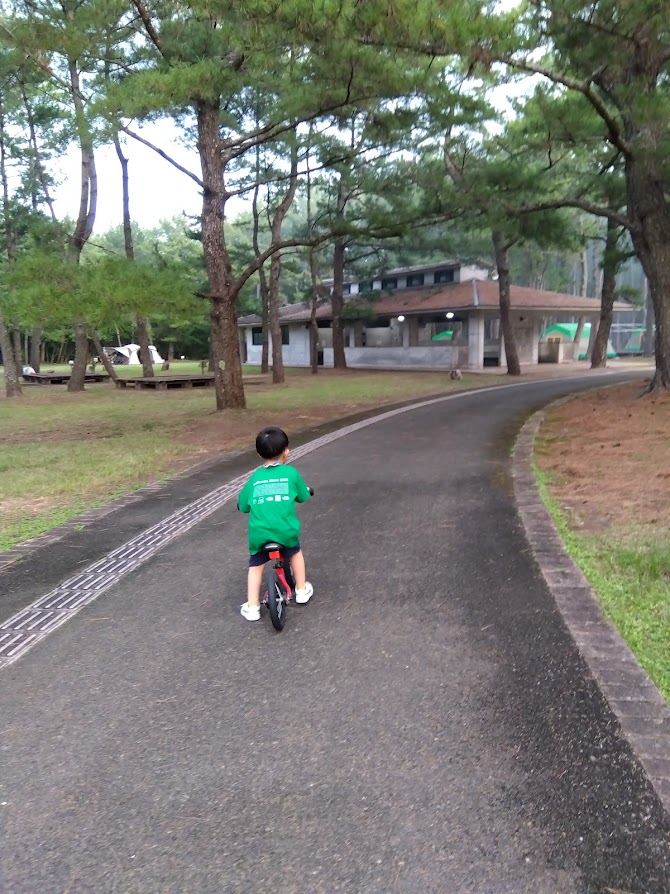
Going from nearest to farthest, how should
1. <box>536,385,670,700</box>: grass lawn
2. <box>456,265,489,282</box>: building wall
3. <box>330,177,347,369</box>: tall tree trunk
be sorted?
<box>536,385,670,700</box>: grass lawn → <box>330,177,347,369</box>: tall tree trunk → <box>456,265,489,282</box>: building wall

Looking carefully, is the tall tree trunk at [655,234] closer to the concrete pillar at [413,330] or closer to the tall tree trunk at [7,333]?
the tall tree trunk at [7,333]

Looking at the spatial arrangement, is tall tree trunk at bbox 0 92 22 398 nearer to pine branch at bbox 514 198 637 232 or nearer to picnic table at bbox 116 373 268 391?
picnic table at bbox 116 373 268 391

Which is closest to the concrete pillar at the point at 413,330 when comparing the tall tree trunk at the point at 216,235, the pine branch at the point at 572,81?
the tall tree trunk at the point at 216,235

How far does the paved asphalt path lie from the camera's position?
1985mm

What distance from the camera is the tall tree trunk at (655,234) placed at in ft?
39.9

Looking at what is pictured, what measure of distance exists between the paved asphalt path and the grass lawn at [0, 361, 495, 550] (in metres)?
2.79

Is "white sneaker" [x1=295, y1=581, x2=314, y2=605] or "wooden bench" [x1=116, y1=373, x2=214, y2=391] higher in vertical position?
"wooden bench" [x1=116, y1=373, x2=214, y2=391]

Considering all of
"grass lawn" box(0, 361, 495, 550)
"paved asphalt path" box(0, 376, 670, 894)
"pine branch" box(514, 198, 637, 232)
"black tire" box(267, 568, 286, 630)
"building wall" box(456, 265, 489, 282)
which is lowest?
"paved asphalt path" box(0, 376, 670, 894)

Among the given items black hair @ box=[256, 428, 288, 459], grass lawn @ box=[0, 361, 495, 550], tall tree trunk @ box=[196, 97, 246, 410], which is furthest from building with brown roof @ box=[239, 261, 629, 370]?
black hair @ box=[256, 428, 288, 459]

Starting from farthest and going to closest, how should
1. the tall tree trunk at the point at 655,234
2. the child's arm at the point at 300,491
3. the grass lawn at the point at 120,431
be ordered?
the tall tree trunk at the point at 655,234, the grass lawn at the point at 120,431, the child's arm at the point at 300,491

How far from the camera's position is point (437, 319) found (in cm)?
3256

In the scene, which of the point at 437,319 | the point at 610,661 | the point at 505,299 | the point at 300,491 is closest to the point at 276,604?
the point at 300,491

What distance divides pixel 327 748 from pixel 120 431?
1074cm

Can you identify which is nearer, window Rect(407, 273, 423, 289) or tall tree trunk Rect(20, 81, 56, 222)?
tall tree trunk Rect(20, 81, 56, 222)
